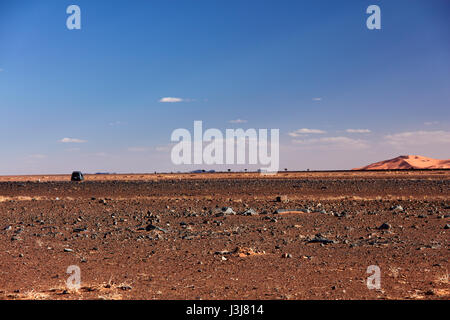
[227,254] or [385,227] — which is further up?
[385,227]

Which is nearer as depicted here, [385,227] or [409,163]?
[385,227]

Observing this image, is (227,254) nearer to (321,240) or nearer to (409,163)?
(321,240)

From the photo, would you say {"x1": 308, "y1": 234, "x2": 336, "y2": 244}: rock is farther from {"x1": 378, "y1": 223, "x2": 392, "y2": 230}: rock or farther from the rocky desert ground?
{"x1": 378, "y1": 223, "x2": 392, "y2": 230}: rock

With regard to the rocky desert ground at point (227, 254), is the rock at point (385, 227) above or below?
above

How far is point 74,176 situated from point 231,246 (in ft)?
194

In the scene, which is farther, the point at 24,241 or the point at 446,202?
the point at 446,202

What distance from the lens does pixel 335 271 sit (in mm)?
9188

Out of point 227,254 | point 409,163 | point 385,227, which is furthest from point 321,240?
point 409,163

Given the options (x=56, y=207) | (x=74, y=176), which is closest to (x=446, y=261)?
(x=56, y=207)

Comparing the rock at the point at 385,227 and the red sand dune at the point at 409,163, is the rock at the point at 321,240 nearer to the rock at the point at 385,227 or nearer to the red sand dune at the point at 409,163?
the rock at the point at 385,227

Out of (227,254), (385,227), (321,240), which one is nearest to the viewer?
(227,254)

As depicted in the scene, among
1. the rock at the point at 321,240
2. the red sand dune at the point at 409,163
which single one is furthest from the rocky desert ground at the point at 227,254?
the red sand dune at the point at 409,163
